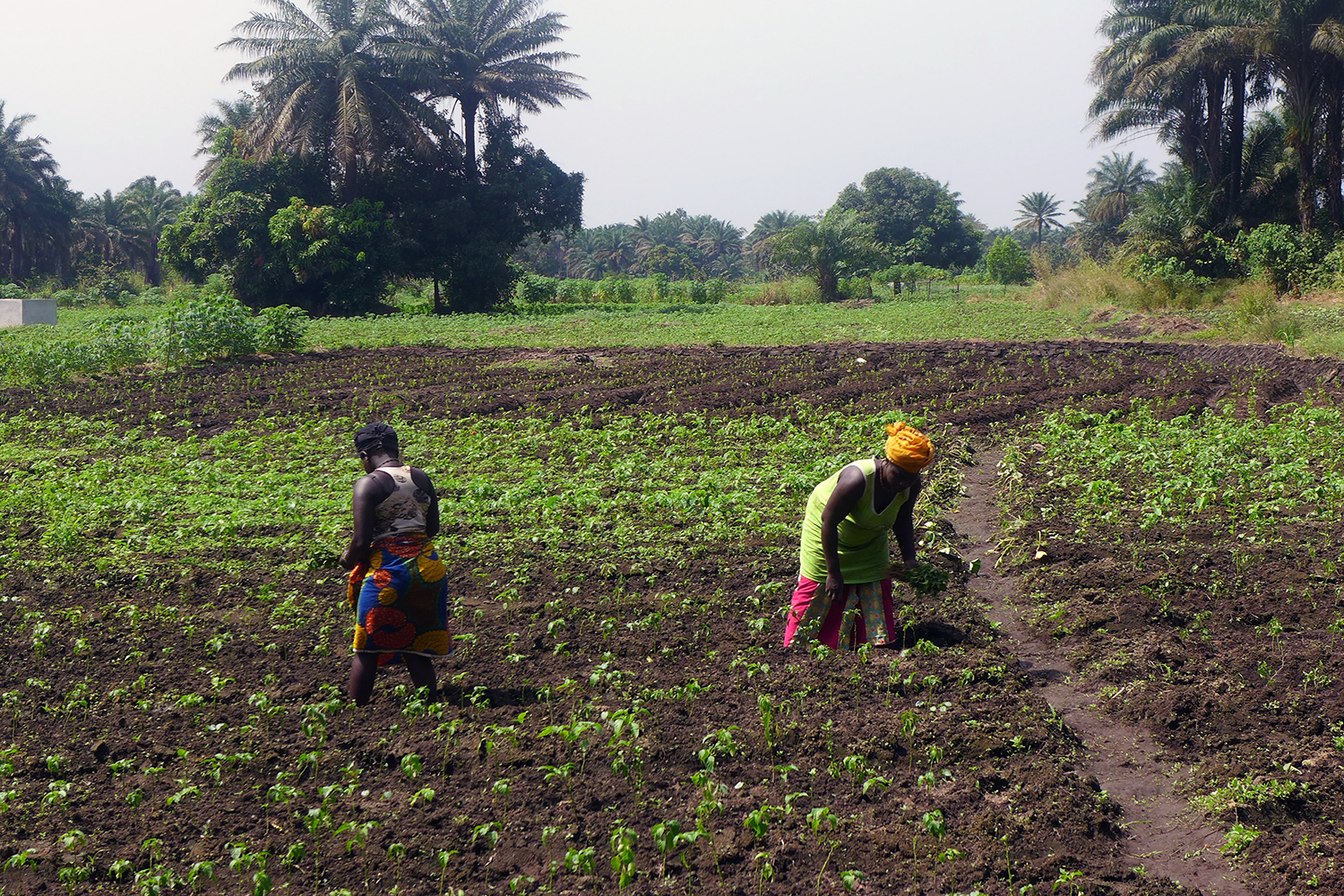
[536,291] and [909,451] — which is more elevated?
[536,291]

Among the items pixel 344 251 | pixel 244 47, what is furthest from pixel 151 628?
pixel 244 47

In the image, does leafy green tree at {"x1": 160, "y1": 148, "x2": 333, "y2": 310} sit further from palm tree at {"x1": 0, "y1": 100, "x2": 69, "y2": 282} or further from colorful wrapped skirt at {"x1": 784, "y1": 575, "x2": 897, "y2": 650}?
colorful wrapped skirt at {"x1": 784, "y1": 575, "x2": 897, "y2": 650}

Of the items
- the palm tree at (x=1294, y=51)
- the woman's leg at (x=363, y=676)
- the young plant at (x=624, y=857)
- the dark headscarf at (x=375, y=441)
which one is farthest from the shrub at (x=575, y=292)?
the young plant at (x=624, y=857)

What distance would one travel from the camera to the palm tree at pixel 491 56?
36.6m

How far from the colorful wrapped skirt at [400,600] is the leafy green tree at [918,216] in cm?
5755

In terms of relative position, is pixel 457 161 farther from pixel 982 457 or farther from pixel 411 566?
pixel 411 566

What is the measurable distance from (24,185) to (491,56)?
29166mm

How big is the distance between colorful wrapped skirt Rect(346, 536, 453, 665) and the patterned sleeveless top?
0.04 meters

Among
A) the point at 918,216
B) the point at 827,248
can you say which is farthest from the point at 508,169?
the point at 918,216

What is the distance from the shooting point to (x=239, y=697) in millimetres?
4906

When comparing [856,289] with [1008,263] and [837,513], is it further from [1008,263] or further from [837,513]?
[837,513]

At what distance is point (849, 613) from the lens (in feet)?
17.2

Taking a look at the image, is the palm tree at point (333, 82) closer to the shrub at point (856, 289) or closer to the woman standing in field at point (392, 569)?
the shrub at point (856, 289)

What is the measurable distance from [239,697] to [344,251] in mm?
29364
